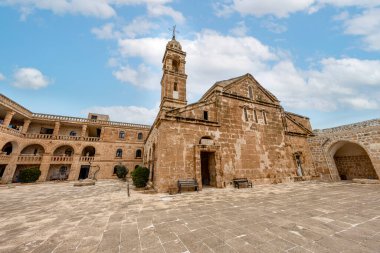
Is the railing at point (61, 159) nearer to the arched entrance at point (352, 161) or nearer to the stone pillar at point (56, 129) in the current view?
the stone pillar at point (56, 129)

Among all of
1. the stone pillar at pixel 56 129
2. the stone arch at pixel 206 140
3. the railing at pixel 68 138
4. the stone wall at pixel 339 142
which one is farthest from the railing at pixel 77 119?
the stone wall at pixel 339 142

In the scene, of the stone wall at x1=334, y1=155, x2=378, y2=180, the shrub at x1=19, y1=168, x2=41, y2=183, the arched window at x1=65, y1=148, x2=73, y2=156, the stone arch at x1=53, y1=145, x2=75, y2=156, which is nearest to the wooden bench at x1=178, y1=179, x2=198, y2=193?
the stone wall at x1=334, y1=155, x2=378, y2=180

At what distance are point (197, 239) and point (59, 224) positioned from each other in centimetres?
419

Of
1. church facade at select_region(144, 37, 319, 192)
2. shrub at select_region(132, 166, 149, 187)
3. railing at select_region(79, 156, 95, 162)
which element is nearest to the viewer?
church facade at select_region(144, 37, 319, 192)

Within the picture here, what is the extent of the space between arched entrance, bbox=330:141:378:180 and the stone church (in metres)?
0.07

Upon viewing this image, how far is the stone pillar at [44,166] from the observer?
19183mm

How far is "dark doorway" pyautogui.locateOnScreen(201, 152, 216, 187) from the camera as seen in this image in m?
10.8

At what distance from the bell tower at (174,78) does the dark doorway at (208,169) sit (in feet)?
22.5

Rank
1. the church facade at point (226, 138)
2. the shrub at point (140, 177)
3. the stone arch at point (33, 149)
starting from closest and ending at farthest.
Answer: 1. the church facade at point (226, 138)
2. the shrub at point (140, 177)
3. the stone arch at point (33, 149)

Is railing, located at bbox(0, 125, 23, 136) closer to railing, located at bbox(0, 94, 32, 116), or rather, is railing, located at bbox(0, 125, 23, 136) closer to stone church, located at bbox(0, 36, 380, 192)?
stone church, located at bbox(0, 36, 380, 192)

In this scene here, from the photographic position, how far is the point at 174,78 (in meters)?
16.7

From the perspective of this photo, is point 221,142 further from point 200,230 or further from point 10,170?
point 10,170

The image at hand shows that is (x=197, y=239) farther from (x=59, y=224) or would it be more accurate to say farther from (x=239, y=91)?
(x=239, y=91)

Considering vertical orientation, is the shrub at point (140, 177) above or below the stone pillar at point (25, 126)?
below
